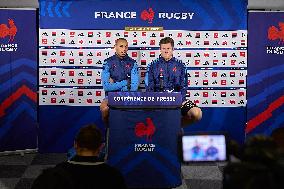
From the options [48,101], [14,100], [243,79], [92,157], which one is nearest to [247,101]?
[243,79]

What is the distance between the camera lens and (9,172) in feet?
21.3

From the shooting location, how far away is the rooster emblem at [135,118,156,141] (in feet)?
19.0

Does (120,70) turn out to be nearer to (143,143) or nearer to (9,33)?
(9,33)

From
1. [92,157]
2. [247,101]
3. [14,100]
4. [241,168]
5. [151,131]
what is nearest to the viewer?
[241,168]

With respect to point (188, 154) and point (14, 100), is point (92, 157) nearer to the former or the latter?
point (188, 154)

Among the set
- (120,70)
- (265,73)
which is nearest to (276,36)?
(265,73)

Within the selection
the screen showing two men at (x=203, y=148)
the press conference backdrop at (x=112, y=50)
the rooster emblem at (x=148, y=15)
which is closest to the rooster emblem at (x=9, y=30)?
the press conference backdrop at (x=112, y=50)

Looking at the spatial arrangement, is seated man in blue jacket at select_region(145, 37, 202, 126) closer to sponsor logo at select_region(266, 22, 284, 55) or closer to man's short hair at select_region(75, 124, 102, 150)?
sponsor logo at select_region(266, 22, 284, 55)

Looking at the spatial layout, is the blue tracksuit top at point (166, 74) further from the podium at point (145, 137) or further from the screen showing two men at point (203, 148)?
the screen showing two men at point (203, 148)

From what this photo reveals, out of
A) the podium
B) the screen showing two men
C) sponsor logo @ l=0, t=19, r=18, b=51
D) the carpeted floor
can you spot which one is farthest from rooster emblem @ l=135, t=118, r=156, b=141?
the screen showing two men

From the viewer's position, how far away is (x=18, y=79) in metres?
7.34

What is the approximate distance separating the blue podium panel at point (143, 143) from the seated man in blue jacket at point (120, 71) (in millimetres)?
1339

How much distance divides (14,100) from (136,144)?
7.96 ft

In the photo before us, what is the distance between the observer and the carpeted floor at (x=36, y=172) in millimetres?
5969
